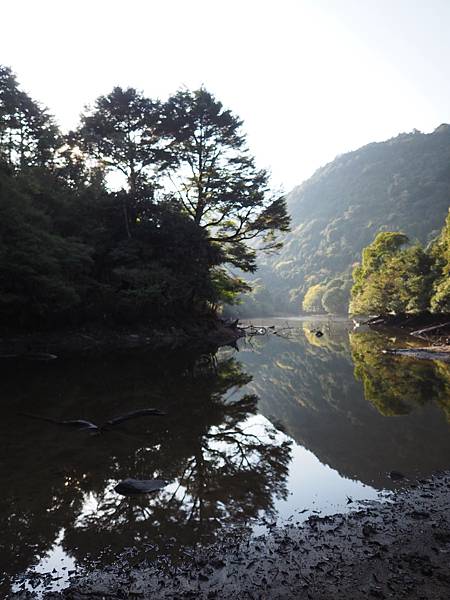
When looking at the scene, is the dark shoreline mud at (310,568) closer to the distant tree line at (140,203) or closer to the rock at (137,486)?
the rock at (137,486)

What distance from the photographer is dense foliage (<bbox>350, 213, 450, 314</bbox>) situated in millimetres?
35022

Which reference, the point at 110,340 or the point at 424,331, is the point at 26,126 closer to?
the point at 110,340

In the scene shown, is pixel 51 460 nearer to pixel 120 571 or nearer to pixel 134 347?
pixel 120 571

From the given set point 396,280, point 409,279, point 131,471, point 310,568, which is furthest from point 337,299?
point 310,568

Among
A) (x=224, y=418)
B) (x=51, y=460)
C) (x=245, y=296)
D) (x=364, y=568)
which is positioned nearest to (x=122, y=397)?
(x=224, y=418)

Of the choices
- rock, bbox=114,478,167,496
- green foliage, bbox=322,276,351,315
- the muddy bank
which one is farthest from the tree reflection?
green foliage, bbox=322,276,351,315

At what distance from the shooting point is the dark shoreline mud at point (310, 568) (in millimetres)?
3447

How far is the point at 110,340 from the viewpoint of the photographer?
27938 millimetres

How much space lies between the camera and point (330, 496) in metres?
5.64

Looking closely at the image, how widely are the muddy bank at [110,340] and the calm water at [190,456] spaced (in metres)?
8.18

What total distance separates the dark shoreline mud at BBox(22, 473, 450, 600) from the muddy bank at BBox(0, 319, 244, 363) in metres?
18.6

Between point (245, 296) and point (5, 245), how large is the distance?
87.5 meters

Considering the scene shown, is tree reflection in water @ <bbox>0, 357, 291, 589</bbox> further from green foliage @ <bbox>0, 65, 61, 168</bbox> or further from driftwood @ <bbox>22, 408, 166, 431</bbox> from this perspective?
green foliage @ <bbox>0, 65, 61, 168</bbox>

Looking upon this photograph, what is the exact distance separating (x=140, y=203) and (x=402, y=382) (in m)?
24.0
